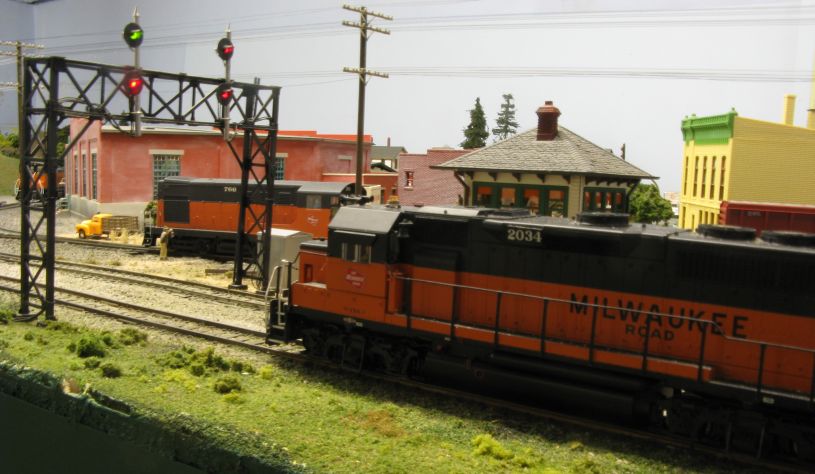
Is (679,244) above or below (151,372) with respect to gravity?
above

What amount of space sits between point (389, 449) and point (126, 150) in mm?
27896

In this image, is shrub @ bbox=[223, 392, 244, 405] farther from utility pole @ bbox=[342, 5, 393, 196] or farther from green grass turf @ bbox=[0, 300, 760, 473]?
utility pole @ bbox=[342, 5, 393, 196]

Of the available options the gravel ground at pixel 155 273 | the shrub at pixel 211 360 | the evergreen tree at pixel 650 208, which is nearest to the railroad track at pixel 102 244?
the gravel ground at pixel 155 273

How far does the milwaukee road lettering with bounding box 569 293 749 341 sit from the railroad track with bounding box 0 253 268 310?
8.41m

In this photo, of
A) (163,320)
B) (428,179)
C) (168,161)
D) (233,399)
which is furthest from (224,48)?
(168,161)

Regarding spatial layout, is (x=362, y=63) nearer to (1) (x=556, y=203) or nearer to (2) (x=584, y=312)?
(1) (x=556, y=203)

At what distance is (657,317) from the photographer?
8.76 metres

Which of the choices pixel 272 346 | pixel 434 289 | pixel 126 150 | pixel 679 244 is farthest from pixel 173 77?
pixel 126 150

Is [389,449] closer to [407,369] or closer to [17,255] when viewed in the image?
[407,369]

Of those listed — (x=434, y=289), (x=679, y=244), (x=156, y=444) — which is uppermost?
(x=679, y=244)

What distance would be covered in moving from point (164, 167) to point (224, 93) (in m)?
18.6

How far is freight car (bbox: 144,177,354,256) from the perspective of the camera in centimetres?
2198

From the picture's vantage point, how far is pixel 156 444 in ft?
20.3

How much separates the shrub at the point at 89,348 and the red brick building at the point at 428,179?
725 inches
